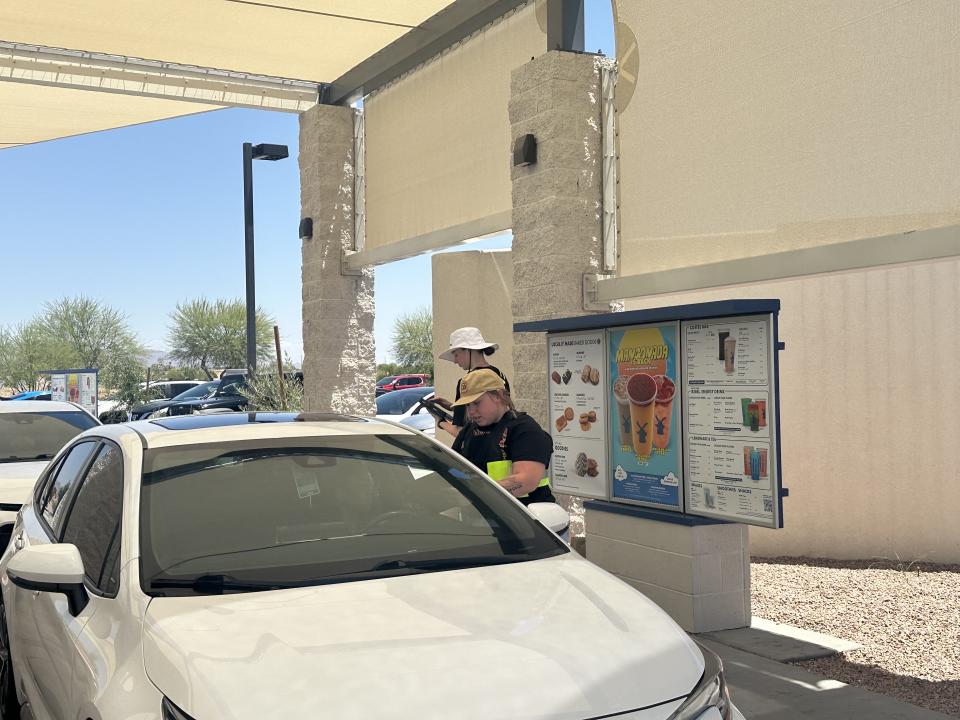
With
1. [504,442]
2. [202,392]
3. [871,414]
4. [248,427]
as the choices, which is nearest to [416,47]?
[871,414]

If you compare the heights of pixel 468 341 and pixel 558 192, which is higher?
pixel 558 192

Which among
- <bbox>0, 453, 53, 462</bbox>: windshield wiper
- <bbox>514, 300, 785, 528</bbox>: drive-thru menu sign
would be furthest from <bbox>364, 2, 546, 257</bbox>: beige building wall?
<bbox>0, 453, 53, 462</bbox>: windshield wiper

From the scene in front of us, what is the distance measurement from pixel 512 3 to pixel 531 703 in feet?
26.5

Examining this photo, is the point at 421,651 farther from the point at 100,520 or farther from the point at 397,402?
the point at 397,402

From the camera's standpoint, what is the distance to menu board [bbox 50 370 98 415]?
16.6 meters

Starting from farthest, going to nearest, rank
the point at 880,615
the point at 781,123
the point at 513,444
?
the point at 781,123 < the point at 880,615 < the point at 513,444

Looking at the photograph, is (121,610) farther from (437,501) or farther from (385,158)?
(385,158)

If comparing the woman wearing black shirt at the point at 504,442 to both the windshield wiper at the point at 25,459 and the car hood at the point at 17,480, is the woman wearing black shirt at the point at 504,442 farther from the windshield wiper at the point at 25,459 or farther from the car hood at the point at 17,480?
the windshield wiper at the point at 25,459

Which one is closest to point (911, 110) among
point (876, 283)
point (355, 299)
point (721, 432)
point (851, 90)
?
point (851, 90)

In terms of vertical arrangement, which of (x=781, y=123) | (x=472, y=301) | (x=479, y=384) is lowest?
(x=479, y=384)

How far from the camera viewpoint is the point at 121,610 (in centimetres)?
282

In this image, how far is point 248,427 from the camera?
12.4 ft

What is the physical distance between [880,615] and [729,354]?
8.01 ft

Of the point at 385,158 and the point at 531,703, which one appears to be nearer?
the point at 531,703
